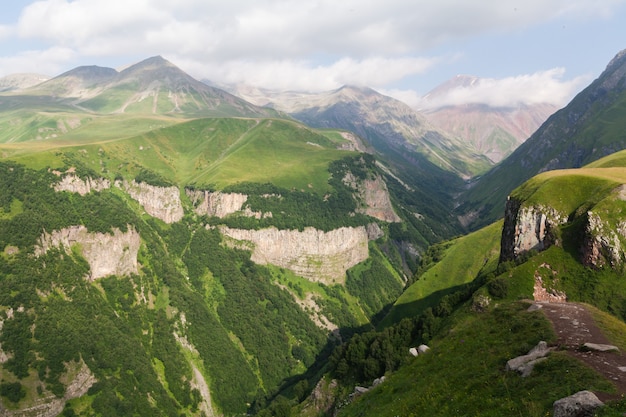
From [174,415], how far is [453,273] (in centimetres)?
15380

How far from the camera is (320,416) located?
9988 cm

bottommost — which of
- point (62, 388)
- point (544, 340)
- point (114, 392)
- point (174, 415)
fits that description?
point (174, 415)

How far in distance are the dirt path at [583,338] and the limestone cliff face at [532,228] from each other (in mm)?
38108

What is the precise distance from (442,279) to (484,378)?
481ft

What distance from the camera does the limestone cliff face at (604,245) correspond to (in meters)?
88.4

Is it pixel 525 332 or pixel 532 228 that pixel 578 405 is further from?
pixel 532 228

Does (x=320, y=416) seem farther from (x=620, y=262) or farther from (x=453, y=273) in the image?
(x=453, y=273)

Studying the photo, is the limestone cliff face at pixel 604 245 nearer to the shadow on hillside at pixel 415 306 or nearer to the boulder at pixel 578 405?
the boulder at pixel 578 405

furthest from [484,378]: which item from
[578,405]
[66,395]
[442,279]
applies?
[66,395]

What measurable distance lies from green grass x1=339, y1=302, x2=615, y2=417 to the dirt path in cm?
136

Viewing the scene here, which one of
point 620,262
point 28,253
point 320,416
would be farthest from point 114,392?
point 620,262

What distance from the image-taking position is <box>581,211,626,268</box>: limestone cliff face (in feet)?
290

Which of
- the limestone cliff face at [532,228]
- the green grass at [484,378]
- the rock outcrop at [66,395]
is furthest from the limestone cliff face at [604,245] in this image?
the rock outcrop at [66,395]

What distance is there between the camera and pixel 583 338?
51.8 m
